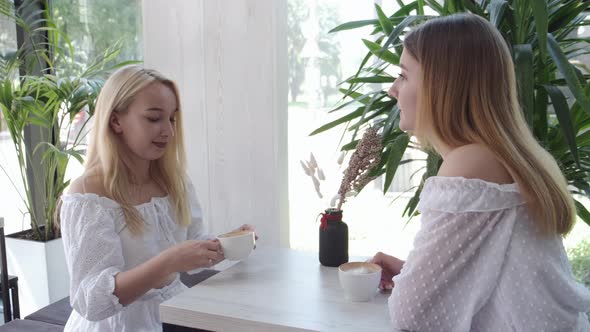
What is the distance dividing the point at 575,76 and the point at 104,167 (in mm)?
1244

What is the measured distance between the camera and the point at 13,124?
8.80 feet

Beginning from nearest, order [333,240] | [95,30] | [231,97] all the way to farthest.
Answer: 1. [333,240]
2. [231,97]
3. [95,30]

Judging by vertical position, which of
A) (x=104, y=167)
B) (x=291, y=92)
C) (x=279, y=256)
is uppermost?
(x=291, y=92)

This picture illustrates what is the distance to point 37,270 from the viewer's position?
269 centimetres

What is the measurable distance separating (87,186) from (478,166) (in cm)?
103

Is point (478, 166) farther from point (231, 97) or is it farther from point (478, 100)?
point (231, 97)

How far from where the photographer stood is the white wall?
2439mm

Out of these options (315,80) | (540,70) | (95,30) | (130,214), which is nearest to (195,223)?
(130,214)

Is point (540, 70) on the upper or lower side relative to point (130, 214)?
upper

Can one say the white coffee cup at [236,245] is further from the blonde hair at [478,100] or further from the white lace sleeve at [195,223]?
→ the blonde hair at [478,100]

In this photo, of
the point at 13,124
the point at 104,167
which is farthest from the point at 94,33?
the point at 104,167

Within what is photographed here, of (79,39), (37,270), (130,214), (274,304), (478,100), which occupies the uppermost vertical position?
(79,39)

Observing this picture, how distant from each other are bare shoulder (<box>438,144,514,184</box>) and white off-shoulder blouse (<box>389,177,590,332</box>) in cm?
3

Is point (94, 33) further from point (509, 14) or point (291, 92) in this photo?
point (509, 14)
